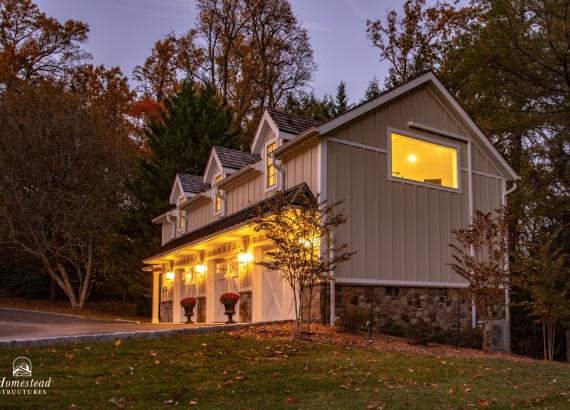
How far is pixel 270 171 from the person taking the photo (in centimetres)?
1712

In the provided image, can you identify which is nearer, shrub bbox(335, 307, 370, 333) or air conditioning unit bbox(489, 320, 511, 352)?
shrub bbox(335, 307, 370, 333)

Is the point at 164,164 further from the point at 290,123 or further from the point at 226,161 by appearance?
the point at 290,123

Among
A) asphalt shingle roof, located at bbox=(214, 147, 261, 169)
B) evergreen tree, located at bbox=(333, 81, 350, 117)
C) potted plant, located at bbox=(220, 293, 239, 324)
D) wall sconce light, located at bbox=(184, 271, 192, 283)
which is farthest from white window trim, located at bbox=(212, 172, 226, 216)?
evergreen tree, located at bbox=(333, 81, 350, 117)

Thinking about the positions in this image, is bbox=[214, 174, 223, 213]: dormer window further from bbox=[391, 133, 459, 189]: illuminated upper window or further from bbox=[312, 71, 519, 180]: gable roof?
bbox=[391, 133, 459, 189]: illuminated upper window

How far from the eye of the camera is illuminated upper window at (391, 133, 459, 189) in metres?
16.1

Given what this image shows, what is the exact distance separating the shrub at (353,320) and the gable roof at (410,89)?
13.5 feet

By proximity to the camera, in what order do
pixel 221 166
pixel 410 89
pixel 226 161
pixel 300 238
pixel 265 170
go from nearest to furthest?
1. pixel 300 238
2. pixel 410 89
3. pixel 265 170
4. pixel 221 166
5. pixel 226 161

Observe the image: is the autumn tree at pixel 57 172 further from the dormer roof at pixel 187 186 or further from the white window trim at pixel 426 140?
the white window trim at pixel 426 140

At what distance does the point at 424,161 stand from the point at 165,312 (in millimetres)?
11954

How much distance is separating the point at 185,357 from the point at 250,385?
1.89 meters

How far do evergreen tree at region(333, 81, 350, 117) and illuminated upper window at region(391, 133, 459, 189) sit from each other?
16391 mm

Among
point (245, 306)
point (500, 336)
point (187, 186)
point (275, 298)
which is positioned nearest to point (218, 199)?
point (187, 186)

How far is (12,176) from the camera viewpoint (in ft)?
83.1

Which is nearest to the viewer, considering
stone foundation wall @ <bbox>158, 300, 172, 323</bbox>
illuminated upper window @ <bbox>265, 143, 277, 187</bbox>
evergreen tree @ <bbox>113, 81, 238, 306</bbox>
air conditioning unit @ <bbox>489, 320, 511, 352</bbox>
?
air conditioning unit @ <bbox>489, 320, 511, 352</bbox>
